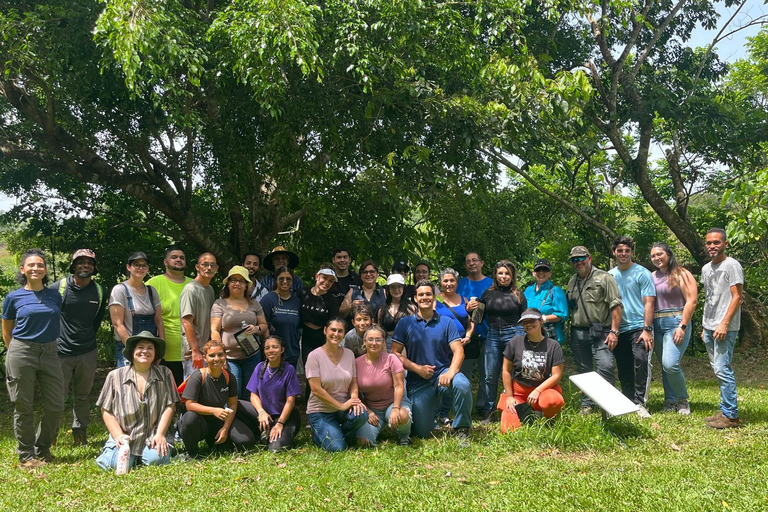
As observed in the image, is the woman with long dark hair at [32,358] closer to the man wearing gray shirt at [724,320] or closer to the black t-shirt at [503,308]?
the black t-shirt at [503,308]

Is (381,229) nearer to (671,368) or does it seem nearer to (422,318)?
(422,318)

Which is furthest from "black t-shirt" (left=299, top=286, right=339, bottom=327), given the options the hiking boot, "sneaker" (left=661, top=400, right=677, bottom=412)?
the hiking boot

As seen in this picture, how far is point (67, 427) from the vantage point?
7.60 meters

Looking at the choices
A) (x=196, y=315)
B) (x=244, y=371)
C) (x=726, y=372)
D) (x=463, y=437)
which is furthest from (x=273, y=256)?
(x=726, y=372)

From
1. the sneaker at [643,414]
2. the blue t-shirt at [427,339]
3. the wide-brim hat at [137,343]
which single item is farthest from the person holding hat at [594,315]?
the wide-brim hat at [137,343]

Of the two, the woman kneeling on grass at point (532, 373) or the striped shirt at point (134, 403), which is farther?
the woman kneeling on grass at point (532, 373)

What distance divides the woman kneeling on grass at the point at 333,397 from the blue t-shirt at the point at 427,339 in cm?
61

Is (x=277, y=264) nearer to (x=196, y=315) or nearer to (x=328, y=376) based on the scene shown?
(x=196, y=315)

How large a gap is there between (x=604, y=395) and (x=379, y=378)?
196 centimetres

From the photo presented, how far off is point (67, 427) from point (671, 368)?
6.69 metres

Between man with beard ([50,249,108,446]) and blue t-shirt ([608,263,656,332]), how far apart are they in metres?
5.26

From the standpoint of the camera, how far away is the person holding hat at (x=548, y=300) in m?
6.83

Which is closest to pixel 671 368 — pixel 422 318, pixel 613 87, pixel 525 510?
pixel 422 318

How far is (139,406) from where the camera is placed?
5.52 m
